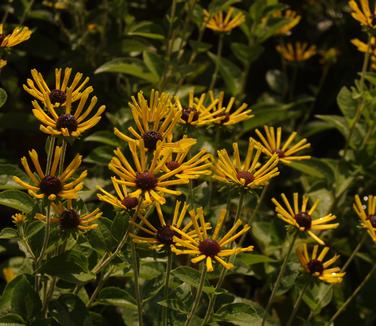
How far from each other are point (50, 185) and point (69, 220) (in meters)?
0.13

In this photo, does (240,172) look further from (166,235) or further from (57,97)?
(57,97)

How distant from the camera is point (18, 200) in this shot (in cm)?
144

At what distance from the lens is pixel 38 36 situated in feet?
8.99

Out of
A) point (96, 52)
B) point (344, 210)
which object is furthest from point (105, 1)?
point (344, 210)

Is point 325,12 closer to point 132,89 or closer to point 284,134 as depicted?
point 284,134

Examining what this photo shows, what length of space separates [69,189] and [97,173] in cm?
92

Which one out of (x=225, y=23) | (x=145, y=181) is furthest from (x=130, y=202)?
(x=225, y=23)

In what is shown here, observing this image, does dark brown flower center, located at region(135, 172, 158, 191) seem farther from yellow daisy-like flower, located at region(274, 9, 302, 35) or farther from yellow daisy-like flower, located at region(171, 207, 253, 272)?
yellow daisy-like flower, located at region(274, 9, 302, 35)

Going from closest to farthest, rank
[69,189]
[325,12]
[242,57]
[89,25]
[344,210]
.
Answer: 1. [69,189]
2. [344,210]
3. [242,57]
4. [89,25]
5. [325,12]

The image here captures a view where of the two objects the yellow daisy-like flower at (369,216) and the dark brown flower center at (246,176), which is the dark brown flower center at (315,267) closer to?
the yellow daisy-like flower at (369,216)

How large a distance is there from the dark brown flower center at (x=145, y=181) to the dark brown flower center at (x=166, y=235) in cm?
13

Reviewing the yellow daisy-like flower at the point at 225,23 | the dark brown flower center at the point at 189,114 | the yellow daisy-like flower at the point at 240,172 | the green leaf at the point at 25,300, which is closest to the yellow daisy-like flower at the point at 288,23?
the yellow daisy-like flower at the point at 225,23

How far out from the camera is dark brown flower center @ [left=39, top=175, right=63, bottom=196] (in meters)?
1.23

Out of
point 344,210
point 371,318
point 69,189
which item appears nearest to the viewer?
point 69,189
